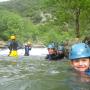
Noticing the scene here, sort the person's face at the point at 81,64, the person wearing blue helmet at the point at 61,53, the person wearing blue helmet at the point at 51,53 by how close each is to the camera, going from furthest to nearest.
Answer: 1. the person wearing blue helmet at the point at 61,53
2. the person wearing blue helmet at the point at 51,53
3. the person's face at the point at 81,64

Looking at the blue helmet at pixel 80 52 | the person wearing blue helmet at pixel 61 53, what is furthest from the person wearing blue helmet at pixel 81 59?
the person wearing blue helmet at pixel 61 53

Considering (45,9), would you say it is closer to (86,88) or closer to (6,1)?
(86,88)

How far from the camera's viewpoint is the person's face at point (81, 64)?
6.02 m

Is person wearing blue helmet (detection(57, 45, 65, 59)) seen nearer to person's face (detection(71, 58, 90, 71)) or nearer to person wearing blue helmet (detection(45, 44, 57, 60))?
person wearing blue helmet (detection(45, 44, 57, 60))

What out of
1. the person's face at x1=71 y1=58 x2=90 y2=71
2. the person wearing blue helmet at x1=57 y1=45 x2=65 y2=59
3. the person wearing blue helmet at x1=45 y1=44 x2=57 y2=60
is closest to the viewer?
the person's face at x1=71 y1=58 x2=90 y2=71

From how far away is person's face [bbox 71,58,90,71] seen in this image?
6.02m

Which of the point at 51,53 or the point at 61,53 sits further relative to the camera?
the point at 61,53

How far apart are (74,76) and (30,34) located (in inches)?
2925

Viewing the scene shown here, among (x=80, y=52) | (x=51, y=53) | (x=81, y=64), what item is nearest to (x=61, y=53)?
(x=51, y=53)

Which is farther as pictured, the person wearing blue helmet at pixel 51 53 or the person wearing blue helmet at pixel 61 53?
the person wearing blue helmet at pixel 61 53

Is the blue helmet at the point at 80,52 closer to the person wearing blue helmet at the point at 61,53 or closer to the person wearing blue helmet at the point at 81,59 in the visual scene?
the person wearing blue helmet at the point at 81,59

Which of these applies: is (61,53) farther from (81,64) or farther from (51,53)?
(81,64)

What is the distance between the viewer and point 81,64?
603 centimetres

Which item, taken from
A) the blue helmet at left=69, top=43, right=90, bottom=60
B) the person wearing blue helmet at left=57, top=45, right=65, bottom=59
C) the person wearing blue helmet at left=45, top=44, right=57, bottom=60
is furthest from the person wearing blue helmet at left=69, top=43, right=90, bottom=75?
the person wearing blue helmet at left=57, top=45, right=65, bottom=59
